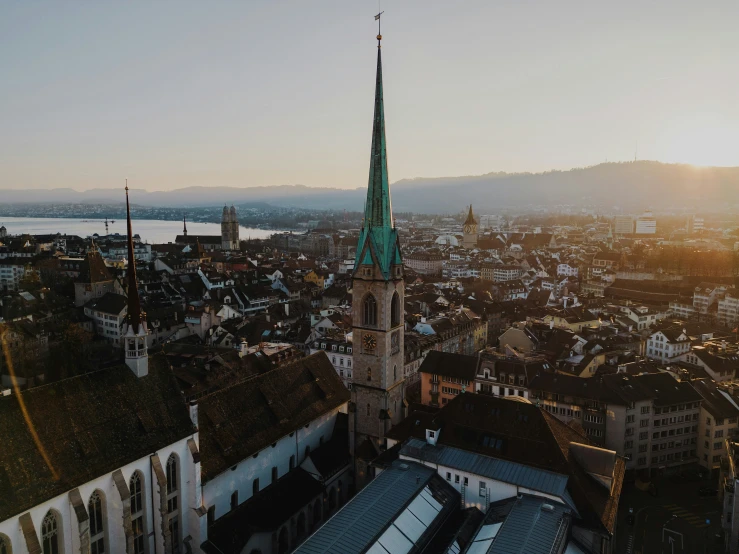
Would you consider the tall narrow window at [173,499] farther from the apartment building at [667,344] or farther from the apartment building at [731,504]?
the apartment building at [667,344]

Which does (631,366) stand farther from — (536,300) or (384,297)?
(536,300)

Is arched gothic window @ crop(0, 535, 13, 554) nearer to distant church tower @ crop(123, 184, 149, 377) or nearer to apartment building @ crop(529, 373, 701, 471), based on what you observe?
distant church tower @ crop(123, 184, 149, 377)

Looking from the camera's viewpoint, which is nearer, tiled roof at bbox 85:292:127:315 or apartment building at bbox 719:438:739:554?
apartment building at bbox 719:438:739:554

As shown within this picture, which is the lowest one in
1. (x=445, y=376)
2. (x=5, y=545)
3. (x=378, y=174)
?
(x=445, y=376)

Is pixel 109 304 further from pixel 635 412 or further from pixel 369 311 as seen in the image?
pixel 635 412

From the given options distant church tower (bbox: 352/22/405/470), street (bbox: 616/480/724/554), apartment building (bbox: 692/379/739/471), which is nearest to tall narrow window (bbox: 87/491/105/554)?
distant church tower (bbox: 352/22/405/470)

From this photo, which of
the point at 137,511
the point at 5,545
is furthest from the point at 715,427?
the point at 5,545
